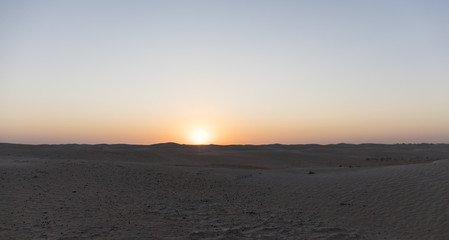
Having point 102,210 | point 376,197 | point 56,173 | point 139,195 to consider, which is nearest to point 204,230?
point 102,210

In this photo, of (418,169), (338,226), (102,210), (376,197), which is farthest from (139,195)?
(418,169)

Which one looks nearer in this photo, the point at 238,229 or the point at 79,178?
the point at 238,229

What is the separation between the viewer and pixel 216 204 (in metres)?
14.1

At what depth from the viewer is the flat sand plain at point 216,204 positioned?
10406 mm

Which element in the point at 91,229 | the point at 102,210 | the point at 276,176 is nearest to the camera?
the point at 91,229

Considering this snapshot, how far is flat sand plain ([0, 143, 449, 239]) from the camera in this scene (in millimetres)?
10406

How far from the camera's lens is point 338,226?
450 inches

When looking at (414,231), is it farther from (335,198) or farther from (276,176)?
(276,176)

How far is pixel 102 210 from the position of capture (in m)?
12.2

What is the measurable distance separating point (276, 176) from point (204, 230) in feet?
35.2

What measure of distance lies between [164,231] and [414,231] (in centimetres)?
777

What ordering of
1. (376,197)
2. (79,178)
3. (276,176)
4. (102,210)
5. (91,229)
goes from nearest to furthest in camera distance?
(91,229) < (102,210) < (376,197) < (79,178) < (276,176)

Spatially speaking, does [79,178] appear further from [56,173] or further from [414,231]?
[414,231]

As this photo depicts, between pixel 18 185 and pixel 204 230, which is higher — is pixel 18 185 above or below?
above
